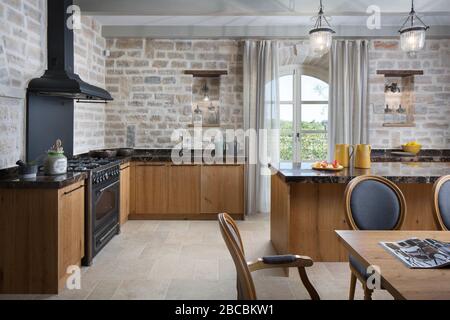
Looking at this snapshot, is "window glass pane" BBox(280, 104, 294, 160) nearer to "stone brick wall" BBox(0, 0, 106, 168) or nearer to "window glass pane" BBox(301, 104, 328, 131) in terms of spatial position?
"window glass pane" BBox(301, 104, 328, 131)

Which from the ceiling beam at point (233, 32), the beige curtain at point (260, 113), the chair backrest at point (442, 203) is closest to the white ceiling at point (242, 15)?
the ceiling beam at point (233, 32)

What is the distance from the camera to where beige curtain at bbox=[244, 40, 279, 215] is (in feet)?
20.4

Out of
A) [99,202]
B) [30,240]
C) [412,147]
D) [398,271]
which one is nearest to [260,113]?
[412,147]

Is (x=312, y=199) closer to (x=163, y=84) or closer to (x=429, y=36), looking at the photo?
(x=163, y=84)

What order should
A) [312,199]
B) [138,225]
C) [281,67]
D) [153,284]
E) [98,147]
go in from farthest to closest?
[281,67] → [98,147] → [138,225] → [312,199] → [153,284]

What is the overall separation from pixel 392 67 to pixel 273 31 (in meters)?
1.98

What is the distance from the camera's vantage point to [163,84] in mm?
6426

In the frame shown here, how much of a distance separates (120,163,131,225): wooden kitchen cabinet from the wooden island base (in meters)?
2.40

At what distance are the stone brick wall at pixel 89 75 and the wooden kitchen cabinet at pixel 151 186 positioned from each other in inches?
32.4

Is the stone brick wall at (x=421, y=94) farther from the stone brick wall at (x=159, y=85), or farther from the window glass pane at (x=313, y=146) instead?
the stone brick wall at (x=159, y=85)

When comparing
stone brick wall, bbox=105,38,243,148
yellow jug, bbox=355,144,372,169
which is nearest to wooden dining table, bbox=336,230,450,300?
yellow jug, bbox=355,144,372,169

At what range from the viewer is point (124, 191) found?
5449 millimetres

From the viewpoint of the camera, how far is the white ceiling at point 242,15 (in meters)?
4.55
